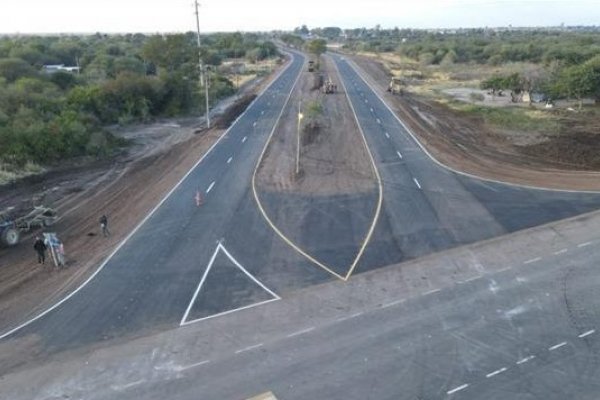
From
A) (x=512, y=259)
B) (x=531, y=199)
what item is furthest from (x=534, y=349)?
(x=531, y=199)

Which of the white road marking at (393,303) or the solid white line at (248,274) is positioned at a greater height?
the solid white line at (248,274)

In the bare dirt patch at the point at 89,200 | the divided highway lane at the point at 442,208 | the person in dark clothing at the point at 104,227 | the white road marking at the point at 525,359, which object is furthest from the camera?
the person in dark clothing at the point at 104,227

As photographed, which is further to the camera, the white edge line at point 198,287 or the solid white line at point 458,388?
the white edge line at point 198,287

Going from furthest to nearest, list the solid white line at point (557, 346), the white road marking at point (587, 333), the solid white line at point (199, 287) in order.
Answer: the solid white line at point (199, 287) < the white road marking at point (587, 333) < the solid white line at point (557, 346)

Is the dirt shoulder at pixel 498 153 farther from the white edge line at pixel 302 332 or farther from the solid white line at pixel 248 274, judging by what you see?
the white edge line at pixel 302 332

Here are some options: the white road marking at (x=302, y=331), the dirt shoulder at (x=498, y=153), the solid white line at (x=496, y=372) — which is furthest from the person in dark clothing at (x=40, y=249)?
the dirt shoulder at (x=498, y=153)

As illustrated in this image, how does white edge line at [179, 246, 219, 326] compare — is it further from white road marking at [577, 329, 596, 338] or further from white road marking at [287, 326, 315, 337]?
white road marking at [577, 329, 596, 338]
